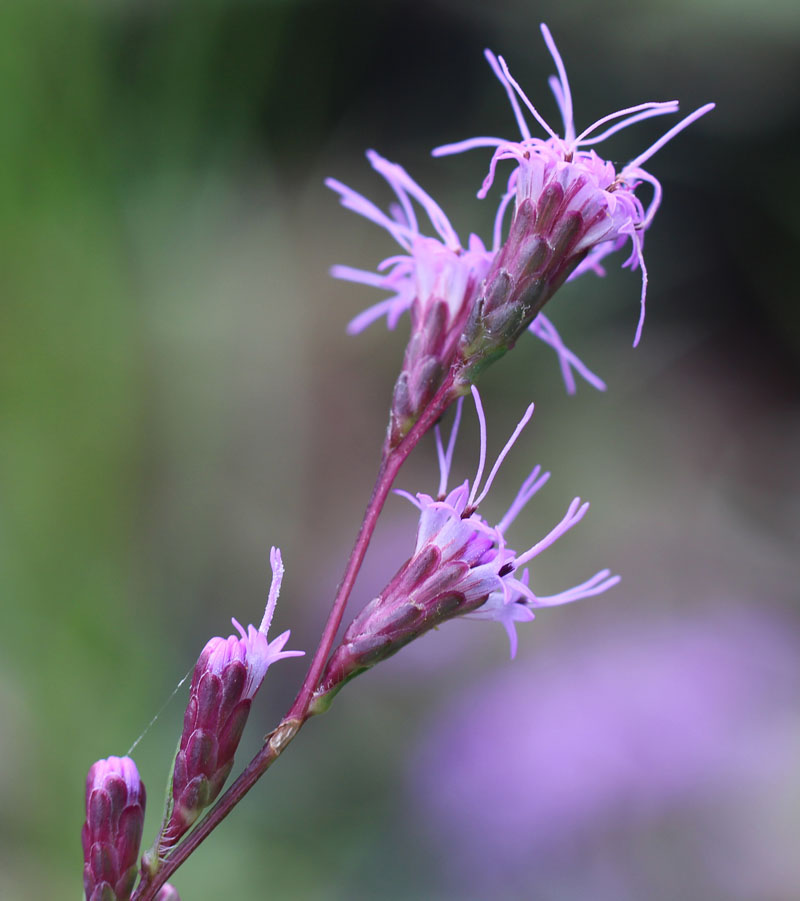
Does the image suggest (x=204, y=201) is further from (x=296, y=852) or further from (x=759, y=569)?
(x=759, y=569)

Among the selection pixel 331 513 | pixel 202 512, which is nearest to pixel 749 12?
pixel 331 513

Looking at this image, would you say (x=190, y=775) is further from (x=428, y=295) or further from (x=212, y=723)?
(x=428, y=295)

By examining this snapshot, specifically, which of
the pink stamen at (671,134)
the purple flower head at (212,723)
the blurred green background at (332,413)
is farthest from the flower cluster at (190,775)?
the blurred green background at (332,413)

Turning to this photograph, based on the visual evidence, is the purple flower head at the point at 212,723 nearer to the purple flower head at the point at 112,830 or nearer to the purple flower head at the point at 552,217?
the purple flower head at the point at 112,830

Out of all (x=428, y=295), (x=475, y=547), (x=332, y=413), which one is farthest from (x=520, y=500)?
(x=332, y=413)

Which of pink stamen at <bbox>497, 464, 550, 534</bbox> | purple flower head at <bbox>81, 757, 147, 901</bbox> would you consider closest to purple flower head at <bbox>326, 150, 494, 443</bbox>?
pink stamen at <bbox>497, 464, 550, 534</bbox>
